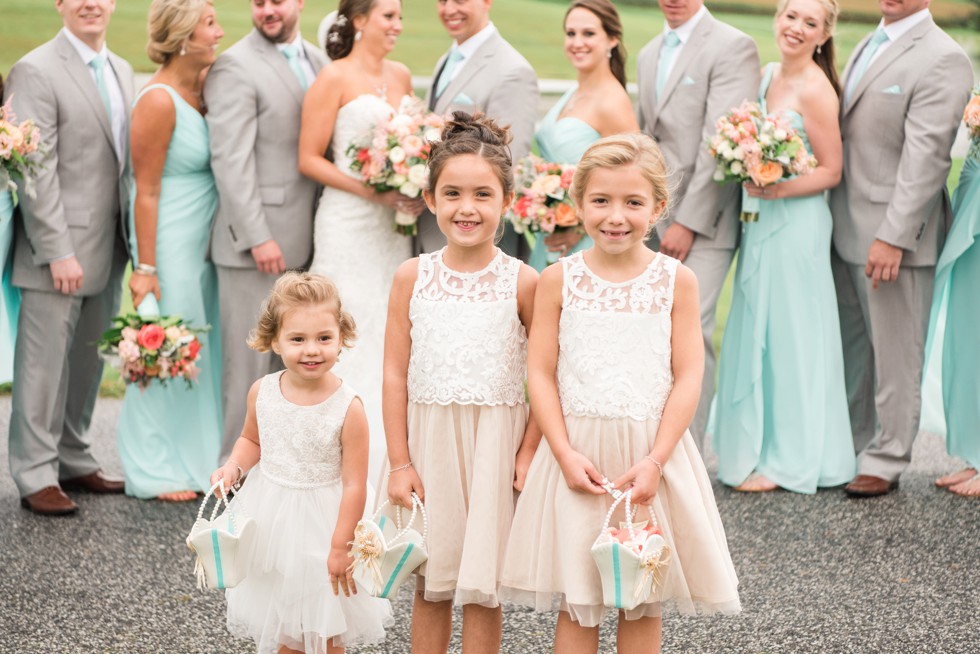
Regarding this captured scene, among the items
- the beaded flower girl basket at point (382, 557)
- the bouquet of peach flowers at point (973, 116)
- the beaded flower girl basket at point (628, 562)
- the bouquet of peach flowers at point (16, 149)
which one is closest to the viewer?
the beaded flower girl basket at point (628, 562)

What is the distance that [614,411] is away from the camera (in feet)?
12.4

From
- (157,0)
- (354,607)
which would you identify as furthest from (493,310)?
(157,0)

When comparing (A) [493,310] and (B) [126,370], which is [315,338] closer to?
(A) [493,310]

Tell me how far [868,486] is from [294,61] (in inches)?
143

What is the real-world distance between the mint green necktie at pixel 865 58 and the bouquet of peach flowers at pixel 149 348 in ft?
11.8

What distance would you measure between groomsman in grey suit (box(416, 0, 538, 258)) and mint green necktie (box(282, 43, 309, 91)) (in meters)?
0.69

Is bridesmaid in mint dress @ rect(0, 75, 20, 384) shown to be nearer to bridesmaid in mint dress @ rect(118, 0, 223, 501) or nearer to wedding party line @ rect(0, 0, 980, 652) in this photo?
→ wedding party line @ rect(0, 0, 980, 652)

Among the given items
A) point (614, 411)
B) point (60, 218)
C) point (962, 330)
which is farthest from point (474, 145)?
point (962, 330)

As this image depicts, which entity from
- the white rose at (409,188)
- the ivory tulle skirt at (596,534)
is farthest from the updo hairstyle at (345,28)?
the ivory tulle skirt at (596,534)

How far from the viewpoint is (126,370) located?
626 centimetres

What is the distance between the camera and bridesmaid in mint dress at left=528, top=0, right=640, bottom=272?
650 cm

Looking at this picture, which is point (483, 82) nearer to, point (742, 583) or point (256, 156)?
point (256, 156)

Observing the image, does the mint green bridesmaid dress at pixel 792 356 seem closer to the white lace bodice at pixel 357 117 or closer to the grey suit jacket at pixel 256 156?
the white lace bodice at pixel 357 117

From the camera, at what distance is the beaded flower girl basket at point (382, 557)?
367 centimetres
